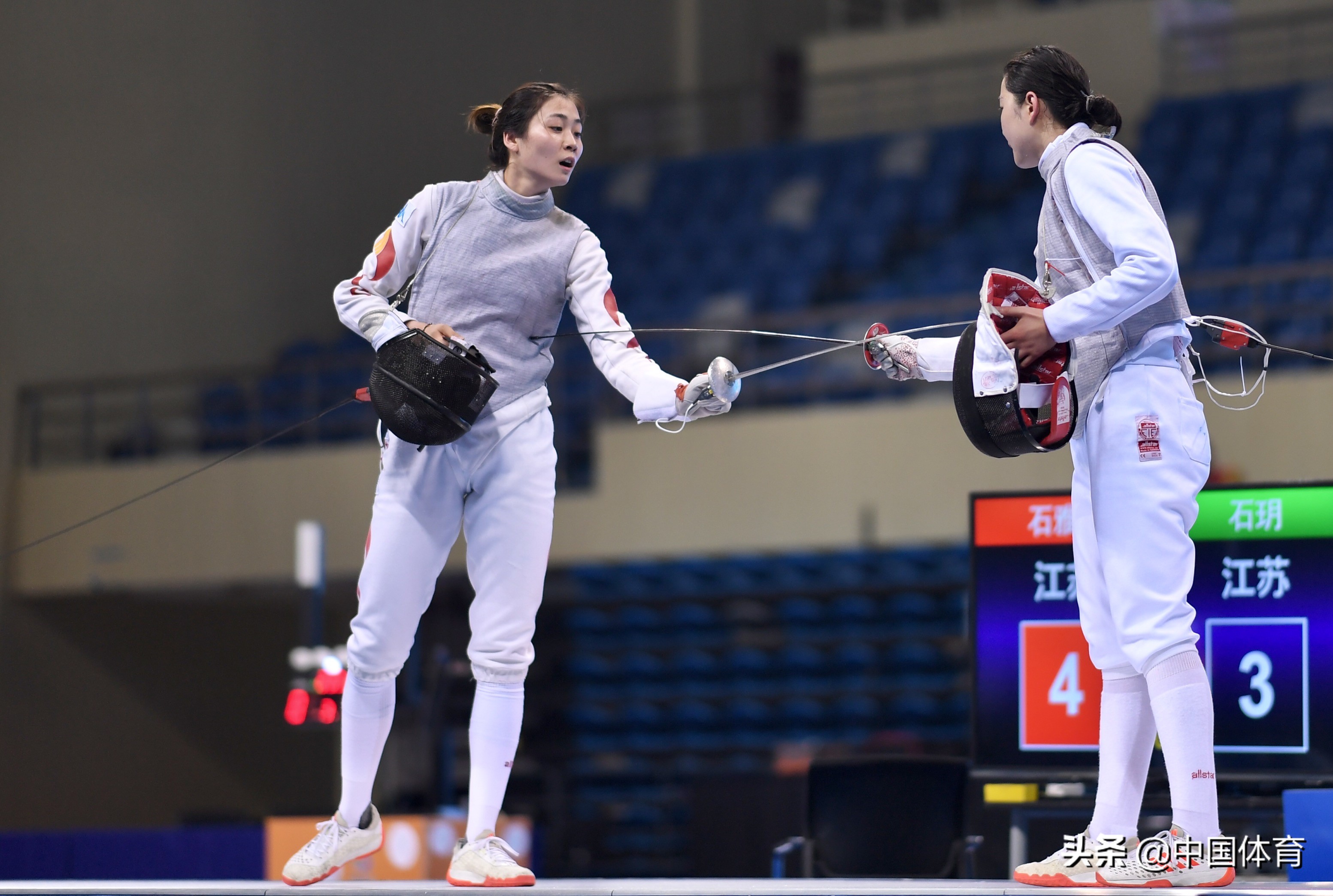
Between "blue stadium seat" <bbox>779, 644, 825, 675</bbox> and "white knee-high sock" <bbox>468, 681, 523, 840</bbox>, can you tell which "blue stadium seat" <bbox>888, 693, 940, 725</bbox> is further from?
"white knee-high sock" <bbox>468, 681, 523, 840</bbox>

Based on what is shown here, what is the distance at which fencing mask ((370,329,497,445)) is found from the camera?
9.37 ft

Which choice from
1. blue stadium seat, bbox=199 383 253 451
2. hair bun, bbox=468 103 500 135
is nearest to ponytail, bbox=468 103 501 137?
hair bun, bbox=468 103 500 135

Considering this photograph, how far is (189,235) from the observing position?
9.58 m

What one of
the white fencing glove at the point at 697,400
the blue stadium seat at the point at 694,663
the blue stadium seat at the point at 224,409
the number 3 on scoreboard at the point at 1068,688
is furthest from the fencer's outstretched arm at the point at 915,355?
the blue stadium seat at the point at 224,409

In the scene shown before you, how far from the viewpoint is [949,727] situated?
8.79 meters

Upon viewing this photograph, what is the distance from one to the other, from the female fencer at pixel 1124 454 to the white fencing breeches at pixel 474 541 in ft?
3.11

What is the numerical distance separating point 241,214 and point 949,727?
207 inches

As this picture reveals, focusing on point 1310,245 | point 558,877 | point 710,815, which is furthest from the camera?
point 1310,245

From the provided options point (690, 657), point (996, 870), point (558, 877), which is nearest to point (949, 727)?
point (690, 657)

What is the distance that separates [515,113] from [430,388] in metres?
0.59

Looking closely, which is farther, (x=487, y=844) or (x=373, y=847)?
(x=373, y=847)

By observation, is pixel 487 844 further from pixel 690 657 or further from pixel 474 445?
pixel 690 657

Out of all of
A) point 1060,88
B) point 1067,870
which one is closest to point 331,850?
point 1067,870

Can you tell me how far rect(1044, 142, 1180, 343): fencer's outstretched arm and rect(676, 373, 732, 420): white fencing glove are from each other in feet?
2.09
